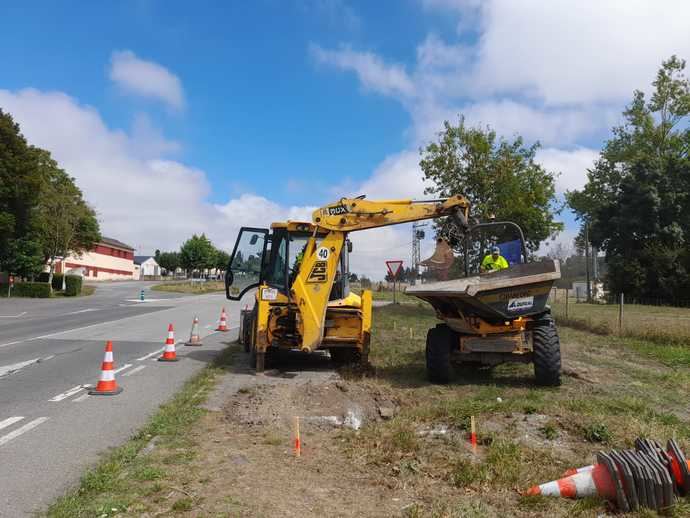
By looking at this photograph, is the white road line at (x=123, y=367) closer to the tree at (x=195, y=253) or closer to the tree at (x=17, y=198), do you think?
the tree at (x=17, y=198)

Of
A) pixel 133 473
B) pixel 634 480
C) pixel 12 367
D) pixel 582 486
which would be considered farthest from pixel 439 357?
pixel 12 367

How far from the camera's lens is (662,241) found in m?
36.2

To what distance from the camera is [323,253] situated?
31.5 feet

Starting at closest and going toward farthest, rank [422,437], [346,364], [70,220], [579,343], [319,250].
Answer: [422,437]
[319,250]
[346,364]
[579,343]
[70,220]

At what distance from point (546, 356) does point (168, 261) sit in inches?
4957

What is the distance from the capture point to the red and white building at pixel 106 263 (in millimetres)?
76125

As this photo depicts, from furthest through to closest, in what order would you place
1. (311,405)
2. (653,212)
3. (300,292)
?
(653,212) < (300,292) < (311,405)

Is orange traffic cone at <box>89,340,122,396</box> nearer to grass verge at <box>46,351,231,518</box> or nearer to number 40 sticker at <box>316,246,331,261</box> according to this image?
grass verge at <box>46,351,231,518</box>

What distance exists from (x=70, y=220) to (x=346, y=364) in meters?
37.4

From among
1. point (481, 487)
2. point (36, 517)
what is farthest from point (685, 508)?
point (36, 517)

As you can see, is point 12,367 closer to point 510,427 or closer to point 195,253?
point 510,427

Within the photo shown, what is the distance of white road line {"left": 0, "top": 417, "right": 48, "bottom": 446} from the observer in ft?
18.6

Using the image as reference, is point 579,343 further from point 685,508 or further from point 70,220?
point 70,220

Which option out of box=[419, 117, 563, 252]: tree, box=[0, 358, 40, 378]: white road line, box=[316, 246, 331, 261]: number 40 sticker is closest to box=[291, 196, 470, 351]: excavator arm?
box=[316, 246, 331, 261]: number 40 sticker
